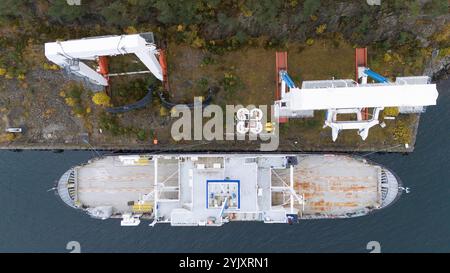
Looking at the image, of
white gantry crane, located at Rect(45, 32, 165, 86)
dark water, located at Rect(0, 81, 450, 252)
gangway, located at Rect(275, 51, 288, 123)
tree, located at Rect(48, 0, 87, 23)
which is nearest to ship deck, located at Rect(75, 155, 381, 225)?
dark water, located at Rect(0, 81, 450, 252)

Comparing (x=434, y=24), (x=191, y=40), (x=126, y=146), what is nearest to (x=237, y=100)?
(x=191, y=40)

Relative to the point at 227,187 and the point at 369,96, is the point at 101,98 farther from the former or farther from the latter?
the point at 369,96

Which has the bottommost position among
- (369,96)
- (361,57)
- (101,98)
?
(369,96)

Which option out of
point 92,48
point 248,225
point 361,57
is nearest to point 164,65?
point 92,48

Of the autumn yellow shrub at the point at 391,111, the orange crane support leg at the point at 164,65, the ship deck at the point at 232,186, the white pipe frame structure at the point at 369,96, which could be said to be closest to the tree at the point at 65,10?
the orange crane support leg at the point at 164,65

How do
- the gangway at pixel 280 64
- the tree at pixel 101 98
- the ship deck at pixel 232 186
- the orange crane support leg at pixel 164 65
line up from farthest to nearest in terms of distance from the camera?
the gangway at pixel 280 64 → the tree at pixel 101 98 → the orange crane support leg at pixel 164 65 → the ship deck at pixel 232 186

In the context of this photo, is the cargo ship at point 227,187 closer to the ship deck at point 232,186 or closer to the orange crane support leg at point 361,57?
the ship deck at point 232,186
